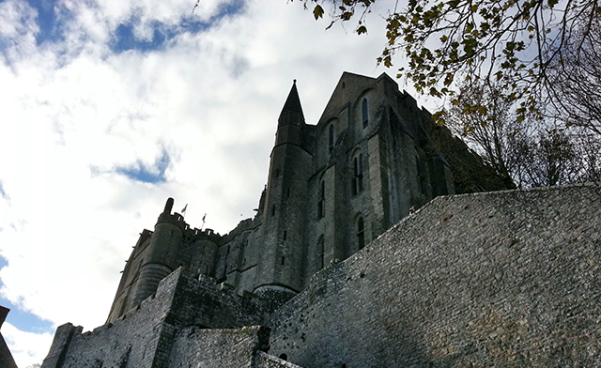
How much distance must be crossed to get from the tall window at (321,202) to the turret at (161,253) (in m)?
11.4

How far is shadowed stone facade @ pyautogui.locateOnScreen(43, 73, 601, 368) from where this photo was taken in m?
8.45

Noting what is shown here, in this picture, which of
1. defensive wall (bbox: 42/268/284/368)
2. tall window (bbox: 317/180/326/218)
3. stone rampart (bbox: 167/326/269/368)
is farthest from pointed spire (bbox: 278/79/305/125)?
stone rampart (bbox: 167/326/269/368)

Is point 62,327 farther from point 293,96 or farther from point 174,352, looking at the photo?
point 293,96

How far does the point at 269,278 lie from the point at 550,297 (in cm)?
1401

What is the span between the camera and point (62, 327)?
22016mm

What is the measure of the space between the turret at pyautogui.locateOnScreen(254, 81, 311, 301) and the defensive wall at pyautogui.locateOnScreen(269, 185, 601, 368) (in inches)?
297

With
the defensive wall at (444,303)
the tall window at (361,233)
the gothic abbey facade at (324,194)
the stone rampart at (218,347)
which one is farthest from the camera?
the gothic abbey facade at (324,194)

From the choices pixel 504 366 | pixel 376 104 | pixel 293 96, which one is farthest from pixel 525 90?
pixel 293 96

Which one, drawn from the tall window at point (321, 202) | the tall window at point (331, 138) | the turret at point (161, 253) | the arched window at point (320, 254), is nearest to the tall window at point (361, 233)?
the arched window at point (320, 254)

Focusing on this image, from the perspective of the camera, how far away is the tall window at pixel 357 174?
74.6 ft

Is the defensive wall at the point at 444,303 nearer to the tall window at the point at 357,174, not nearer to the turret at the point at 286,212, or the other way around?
the turret at the point at 286,212

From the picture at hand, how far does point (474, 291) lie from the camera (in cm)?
956

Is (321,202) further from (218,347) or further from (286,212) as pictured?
(218,347)

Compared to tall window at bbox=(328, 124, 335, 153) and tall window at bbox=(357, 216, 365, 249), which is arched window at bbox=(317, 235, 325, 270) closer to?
tall window at bbox=(357, 216, 365, 249)
